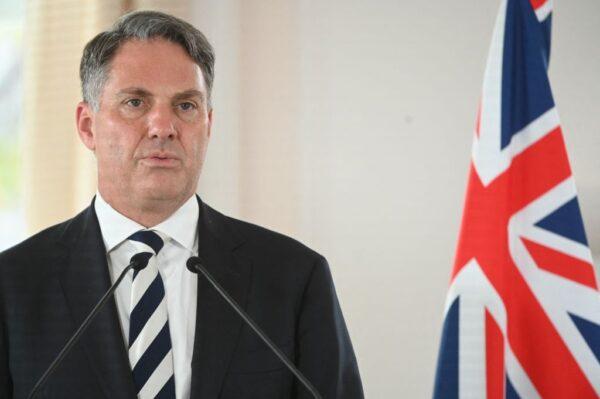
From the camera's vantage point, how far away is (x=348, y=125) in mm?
2463

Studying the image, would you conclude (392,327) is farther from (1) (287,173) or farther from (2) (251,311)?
(2) (251,311)

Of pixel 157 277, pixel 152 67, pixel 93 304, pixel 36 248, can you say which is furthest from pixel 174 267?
pixel 152 67

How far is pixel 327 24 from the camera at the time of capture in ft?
8.23

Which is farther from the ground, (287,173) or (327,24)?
(327,24)

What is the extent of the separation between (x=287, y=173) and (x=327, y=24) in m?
0.47

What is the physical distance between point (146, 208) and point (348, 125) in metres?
1.06

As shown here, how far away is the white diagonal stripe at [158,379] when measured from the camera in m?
1.38

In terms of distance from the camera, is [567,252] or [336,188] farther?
[336,188]

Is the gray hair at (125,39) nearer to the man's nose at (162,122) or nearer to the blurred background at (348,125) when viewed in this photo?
the man's nose at (162,122)

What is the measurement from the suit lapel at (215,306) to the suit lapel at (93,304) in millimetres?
123

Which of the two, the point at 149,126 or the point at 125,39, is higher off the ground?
the point at 125,39

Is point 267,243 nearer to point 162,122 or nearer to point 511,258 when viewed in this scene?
point 162,122

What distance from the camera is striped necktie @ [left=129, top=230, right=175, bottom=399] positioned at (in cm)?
139

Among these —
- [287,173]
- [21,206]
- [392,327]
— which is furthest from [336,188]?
[21,206]
